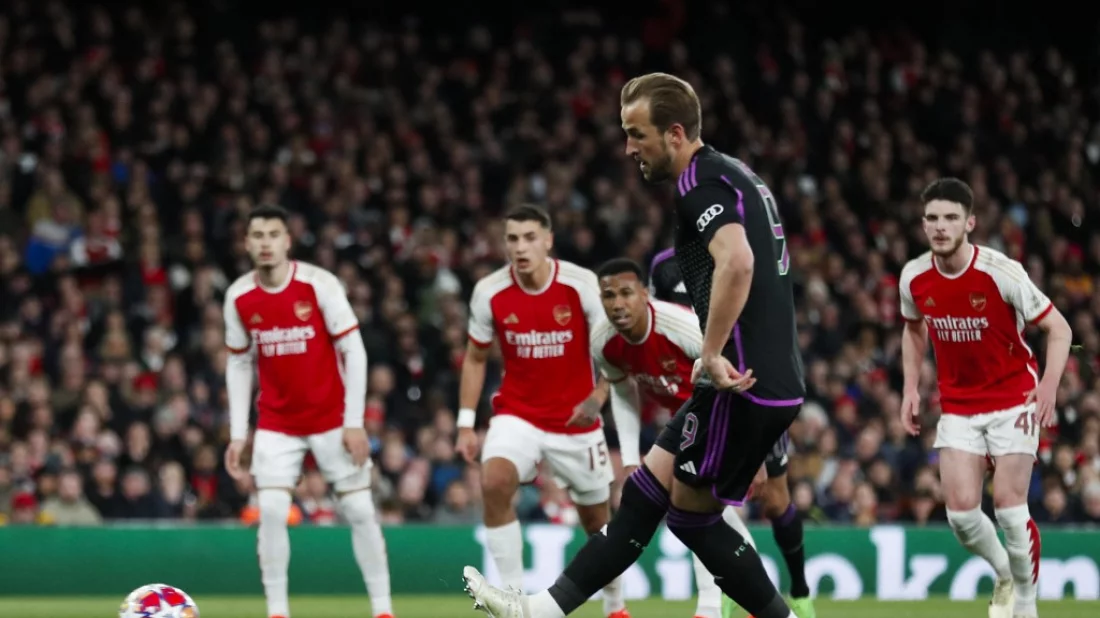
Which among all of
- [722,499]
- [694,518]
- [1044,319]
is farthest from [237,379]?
[1044,319]

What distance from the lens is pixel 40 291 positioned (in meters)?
16.8

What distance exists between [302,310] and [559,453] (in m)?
1.67

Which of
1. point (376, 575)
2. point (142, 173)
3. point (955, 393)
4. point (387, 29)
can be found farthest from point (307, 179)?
point (955, 393)

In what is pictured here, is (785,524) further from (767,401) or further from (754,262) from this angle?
(754,262)

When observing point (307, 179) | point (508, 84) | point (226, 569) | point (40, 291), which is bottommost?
point (226, 569)

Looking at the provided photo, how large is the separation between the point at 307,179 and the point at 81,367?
405 centimetres

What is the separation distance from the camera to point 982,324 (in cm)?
920

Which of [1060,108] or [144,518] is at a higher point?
[1060,108]

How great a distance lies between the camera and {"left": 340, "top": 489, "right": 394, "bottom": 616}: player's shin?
9.90 metres

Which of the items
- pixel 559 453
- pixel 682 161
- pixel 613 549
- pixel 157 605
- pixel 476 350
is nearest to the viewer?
pixel 682 161

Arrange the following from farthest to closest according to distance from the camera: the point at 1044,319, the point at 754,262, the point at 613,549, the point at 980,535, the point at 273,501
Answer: the point at 273,501 < the point at 980,535 < the point at 1044,319 < the point at 613,549 < the point at 754,262

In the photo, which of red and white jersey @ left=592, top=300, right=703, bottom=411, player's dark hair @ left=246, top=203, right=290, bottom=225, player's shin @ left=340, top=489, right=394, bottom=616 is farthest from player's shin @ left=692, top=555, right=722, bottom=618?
player's dark hair @ left=246, top=203, right=290, bottom=225

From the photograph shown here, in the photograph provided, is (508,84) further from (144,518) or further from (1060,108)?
(144,518)

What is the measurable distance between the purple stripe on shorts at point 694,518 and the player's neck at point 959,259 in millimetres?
2911
